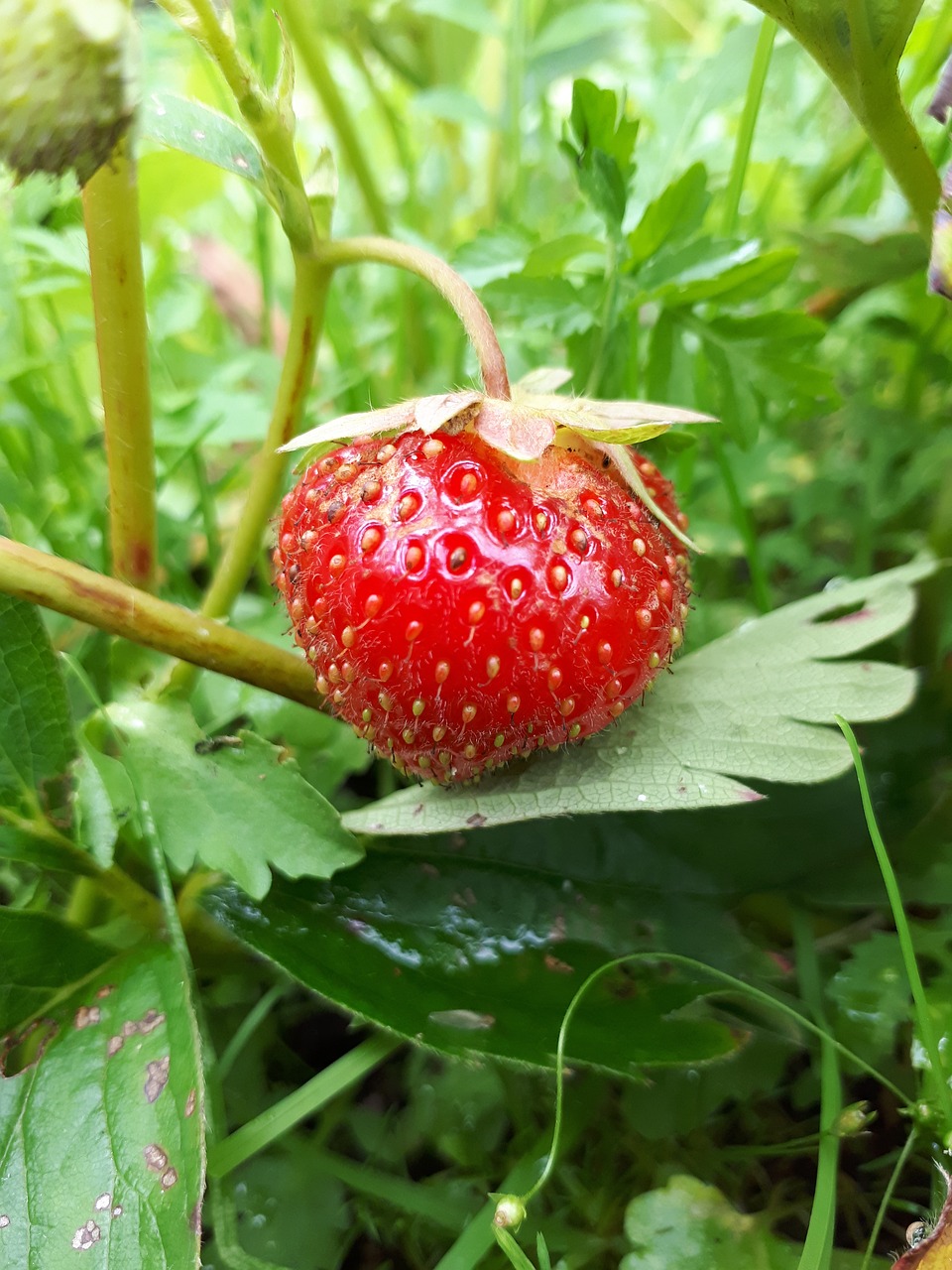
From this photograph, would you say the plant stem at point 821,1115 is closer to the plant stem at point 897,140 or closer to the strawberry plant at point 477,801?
the strawberry plant at point 477,801

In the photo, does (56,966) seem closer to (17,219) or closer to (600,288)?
(600,288)

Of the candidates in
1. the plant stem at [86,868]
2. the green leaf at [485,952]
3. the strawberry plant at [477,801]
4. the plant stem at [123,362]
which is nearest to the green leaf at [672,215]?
the strawberry plant at [477,801]

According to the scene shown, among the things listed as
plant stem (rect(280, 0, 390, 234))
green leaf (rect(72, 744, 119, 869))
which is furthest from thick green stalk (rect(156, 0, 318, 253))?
plant stem (rect(280, 0, 390, 234))

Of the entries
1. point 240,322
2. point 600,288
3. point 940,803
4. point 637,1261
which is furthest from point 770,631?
point 240,322

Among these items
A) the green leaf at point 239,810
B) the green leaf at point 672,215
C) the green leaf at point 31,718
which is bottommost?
the green leaf at point 239,810

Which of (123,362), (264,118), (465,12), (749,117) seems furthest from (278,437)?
(465,12)

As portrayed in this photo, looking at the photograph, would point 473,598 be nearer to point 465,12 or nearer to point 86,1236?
point 86,1236

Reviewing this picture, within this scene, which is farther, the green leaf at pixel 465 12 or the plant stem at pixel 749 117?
the green leaf at pixel 465 12
